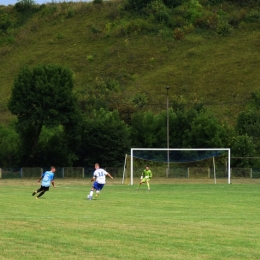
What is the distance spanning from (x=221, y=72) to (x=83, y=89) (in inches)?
723

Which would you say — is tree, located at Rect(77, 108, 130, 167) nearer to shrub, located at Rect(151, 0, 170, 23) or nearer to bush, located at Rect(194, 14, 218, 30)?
bush, located at Rect(194, 14, 218, 30)

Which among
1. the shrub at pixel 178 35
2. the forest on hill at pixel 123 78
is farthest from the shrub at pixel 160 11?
the shrub at pixel 178 35

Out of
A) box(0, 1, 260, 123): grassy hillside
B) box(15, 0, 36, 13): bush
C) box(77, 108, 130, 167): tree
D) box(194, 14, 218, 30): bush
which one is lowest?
box(77, 108, 130, 167): tree

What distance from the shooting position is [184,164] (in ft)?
230

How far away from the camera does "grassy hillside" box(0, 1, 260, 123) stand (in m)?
99.3

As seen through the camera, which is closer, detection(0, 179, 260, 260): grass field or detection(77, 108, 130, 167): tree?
detection(0, 179, 260, 260): grass field

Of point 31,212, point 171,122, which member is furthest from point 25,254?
point 171,122

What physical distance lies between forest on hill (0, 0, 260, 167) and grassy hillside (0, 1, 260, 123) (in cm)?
16

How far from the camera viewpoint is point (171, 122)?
82188 mm

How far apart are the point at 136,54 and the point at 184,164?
148 feet

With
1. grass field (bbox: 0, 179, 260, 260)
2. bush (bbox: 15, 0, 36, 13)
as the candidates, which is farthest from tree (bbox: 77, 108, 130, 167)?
bush (bbox: 15, 0, 36, 13)

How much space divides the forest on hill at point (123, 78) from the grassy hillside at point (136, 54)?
162mm

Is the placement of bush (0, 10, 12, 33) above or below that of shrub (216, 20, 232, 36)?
above

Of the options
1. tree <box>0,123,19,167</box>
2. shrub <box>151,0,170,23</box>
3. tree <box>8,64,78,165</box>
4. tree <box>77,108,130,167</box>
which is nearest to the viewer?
tree <box>8,64,78,165</box>
